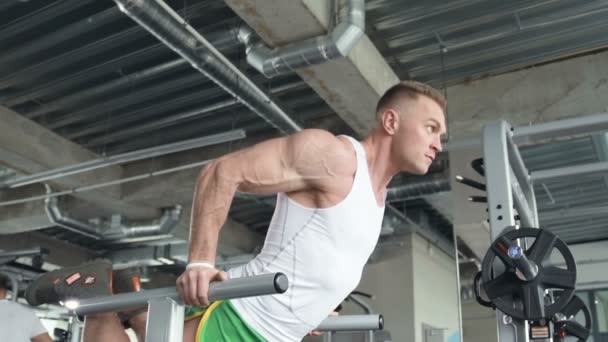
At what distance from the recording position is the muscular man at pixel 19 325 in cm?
341

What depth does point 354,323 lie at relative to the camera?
174cm

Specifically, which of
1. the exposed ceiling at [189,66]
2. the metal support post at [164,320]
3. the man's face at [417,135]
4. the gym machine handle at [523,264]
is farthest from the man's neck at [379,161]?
the exposed ceiling at [189,66]

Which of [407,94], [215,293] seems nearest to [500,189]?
[407,94]

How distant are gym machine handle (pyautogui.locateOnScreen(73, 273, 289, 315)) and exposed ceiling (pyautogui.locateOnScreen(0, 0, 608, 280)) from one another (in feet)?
8.26

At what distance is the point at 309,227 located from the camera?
142 centimetres

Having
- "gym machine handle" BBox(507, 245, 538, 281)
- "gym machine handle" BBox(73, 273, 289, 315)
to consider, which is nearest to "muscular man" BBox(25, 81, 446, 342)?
"gym machine handle" BBox(73, 273, 289, 315)

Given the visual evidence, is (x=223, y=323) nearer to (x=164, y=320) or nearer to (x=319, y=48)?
(x=164, y=320)

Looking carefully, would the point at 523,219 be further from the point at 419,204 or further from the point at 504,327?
the point at 419,204

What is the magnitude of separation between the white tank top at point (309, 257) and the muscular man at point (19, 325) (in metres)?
2.44

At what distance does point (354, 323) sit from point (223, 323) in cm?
43

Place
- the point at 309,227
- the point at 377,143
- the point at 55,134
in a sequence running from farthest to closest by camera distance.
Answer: the point at 55,134 → the point at 377,143 → the point at 309,227

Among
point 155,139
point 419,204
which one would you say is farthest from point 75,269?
point 419,204

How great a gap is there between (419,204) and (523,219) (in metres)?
4.15

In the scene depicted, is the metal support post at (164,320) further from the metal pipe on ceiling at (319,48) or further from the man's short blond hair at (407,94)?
the metal pipe on ceiling at (319,48)
